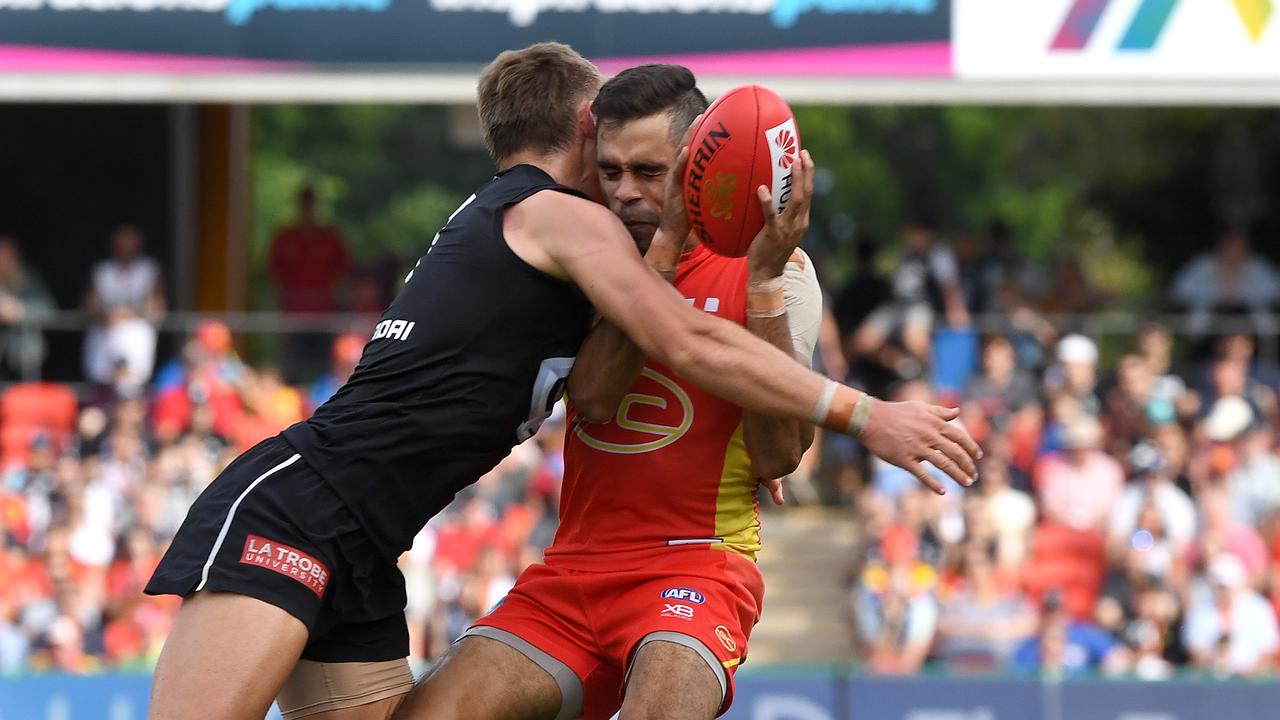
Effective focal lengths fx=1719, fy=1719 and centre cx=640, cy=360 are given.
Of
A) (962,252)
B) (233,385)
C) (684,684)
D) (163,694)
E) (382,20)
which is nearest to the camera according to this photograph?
(163,694)

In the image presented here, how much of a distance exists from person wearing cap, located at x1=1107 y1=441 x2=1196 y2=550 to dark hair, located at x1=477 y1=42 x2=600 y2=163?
7.34 meters

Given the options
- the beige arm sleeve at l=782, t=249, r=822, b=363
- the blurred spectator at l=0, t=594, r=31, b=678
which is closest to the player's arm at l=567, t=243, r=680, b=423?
the beige arm sleeve at l=782, t=249, r=822, b=363

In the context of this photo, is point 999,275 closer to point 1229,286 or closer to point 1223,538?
point 1229,286

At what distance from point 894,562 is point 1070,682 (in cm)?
208

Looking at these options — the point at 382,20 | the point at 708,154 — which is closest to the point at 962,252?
the point at 382,20

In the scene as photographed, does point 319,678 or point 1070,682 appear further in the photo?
point 1070,682

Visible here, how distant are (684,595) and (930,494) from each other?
278 inches

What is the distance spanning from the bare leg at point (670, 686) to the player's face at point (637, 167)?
107cm

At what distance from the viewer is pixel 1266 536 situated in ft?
36.3

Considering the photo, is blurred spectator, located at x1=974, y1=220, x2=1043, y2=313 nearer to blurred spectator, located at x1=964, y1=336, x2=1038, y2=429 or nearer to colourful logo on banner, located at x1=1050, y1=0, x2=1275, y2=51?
blurred spectator, located at x1=964, y1=336, x2=1038, y2=429

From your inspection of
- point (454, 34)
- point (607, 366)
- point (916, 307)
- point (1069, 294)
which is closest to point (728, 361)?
point (607, 366)

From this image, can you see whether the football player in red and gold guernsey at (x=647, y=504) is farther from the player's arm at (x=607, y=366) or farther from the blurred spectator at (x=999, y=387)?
the blurred spectator at (x=999, y=387)

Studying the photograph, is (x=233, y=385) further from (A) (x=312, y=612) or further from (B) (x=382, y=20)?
(A) (x=312, y=612)

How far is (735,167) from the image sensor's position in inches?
165
